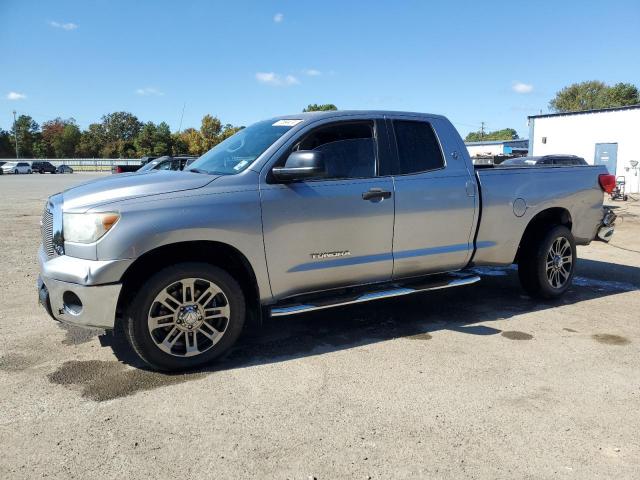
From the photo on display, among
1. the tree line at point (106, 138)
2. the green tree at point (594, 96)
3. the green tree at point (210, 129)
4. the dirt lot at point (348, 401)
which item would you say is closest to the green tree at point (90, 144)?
the tree line at point (106, 138)

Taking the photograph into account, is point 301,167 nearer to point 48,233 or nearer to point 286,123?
point 286,123

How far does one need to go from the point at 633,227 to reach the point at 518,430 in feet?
39.0

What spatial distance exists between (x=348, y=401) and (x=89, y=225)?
2.10 m

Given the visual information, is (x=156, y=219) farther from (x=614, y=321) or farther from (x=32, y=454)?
(x=614, y=321)

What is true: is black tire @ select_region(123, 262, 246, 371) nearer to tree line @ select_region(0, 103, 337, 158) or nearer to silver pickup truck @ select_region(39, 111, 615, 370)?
silver pickup truck @ select_region(39, 111, 615, 370)

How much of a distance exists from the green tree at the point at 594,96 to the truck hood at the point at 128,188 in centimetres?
8085

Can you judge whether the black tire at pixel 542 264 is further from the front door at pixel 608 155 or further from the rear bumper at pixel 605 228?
the front door at pixel 608 155

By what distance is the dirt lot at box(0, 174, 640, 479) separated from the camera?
2.75 m

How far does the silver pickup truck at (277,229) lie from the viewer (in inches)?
143

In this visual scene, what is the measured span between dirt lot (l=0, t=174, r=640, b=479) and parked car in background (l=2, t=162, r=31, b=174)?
6360 centimetres

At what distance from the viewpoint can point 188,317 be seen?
3.84m

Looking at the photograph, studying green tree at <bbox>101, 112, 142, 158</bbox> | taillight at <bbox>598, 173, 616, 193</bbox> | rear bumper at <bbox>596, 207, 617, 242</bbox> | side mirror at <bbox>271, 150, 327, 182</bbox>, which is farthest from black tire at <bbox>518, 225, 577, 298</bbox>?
green tree at <bbox>101, 112, 142, 158</bbox>

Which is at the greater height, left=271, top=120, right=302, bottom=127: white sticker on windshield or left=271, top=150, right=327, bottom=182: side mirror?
left=271, top=120, right=302, bottom=127: white sticker on windshield

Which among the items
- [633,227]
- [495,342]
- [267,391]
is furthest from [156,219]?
[633,227]
